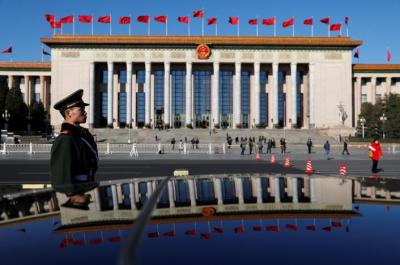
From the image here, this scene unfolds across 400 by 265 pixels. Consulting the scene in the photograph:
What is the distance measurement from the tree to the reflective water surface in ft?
221

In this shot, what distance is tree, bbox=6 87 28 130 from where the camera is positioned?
64719 mm

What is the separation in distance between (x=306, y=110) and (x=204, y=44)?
21.8 m

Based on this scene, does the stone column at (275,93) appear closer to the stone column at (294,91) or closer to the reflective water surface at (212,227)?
the stone column at (294,91)

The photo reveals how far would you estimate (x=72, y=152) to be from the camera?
435 centimetres

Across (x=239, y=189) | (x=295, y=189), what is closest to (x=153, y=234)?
(x=239, y=189)

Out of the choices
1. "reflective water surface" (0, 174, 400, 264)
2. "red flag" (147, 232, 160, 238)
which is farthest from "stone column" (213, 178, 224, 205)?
"red flag" (147, 232, 160, 238)

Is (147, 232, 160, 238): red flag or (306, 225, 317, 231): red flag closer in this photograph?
(147, 232, 160, 238): red flag

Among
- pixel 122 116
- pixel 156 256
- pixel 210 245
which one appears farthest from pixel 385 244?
pixel 122 116

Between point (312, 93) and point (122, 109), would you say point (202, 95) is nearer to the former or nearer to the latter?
point (122, 109)

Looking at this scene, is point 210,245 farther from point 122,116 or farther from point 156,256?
point 122,116

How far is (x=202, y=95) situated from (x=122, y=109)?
14.3 meters

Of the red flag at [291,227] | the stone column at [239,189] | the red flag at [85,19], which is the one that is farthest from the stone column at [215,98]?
the red flag at [291,227]

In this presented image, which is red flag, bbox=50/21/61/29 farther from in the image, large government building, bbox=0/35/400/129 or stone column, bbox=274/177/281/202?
stone column, bbox=274/177/281/202

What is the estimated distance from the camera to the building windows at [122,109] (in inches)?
2963
